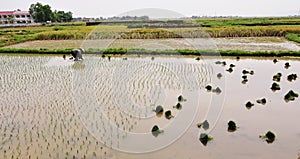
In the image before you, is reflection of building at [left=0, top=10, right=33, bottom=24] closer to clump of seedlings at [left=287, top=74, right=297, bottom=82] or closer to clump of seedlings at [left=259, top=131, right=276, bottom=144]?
clump of seedlings at [left=287, top=74, right=297, bottom=82]

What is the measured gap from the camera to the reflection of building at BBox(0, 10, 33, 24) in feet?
233

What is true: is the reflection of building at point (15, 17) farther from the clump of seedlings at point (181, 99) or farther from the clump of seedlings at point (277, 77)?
the clump of seedlings at point (277, 77)

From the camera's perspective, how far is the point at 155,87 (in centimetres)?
1023

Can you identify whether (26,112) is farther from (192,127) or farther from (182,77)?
(182,77)

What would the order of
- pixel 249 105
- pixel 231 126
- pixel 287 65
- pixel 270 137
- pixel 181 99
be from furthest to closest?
pixel 287 65 → pixel 181 99 → pixel 249 105 → pixel 231 126 → pixel 270 137

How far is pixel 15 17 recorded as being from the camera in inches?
2894

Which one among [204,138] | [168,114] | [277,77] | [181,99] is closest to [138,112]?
[168,114]

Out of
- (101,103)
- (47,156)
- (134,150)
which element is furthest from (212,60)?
(47,156)

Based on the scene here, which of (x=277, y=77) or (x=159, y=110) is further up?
(x=277, y=77)

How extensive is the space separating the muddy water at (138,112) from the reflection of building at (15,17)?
2627 inches

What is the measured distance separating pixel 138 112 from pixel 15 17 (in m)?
78.1

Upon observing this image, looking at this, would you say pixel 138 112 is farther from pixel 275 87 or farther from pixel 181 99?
pixel 275 87

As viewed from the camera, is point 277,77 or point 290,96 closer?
point 290,96

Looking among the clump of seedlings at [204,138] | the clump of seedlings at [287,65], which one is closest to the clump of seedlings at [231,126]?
the clump of seedlings at [204,138]
